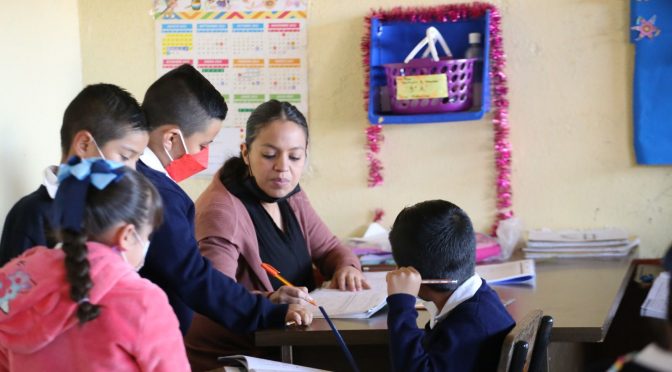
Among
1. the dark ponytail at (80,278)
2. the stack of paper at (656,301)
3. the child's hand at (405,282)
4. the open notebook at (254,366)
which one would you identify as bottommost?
the stack of paper at (656,301)

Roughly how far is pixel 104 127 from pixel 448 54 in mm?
1489

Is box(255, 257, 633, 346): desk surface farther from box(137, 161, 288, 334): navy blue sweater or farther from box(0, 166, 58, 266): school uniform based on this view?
box(0, 166, 58, 266): school uniform

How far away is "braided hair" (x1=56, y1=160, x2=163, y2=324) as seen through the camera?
1.51 metres

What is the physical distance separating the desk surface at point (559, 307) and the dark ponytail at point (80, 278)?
683 mm

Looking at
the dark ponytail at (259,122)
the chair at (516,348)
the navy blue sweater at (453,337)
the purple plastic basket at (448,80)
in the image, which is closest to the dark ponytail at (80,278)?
the navy blue sweater at (453,337)

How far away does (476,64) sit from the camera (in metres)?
3.23

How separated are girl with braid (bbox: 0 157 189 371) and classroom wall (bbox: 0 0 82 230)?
1302 millimetres

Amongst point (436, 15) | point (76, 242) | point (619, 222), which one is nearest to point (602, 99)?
point (619, 222)

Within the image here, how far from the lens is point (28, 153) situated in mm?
2973

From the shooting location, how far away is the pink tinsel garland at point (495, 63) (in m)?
3.22

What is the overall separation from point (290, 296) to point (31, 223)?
2.29 feet

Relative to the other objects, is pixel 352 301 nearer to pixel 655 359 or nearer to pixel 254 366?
pixel 254 366

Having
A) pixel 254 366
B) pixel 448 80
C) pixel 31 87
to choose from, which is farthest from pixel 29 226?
pixel 448 80

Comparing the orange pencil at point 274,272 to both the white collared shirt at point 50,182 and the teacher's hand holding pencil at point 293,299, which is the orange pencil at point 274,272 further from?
the white collared shirt at point 50,182
